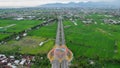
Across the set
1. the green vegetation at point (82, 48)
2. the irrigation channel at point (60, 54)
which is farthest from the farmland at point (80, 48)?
the irrigation channel at point (60, 54)

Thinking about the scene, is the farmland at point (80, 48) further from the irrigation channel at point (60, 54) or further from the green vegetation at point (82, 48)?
the irrigation channel at point (60, 54)

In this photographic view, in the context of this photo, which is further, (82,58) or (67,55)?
(82,58)

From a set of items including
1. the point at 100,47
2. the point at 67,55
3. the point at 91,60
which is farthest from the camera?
the point at 100,47

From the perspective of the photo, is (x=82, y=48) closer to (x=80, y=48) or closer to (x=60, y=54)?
(x=80, y=48)

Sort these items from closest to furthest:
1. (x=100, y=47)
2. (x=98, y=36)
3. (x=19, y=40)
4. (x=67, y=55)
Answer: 1. (x=67, y=55)
2. (x=100, y=47)
3. (x=19, y=40)
4. (x=98, y=36)

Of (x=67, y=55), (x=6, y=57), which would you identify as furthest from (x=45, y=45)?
(x=67, y=55)

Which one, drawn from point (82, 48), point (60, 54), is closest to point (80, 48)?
point (82, 48)

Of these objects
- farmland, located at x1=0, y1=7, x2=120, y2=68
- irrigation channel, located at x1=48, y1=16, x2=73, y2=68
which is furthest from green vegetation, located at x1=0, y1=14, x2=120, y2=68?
irrigation channel, located at x1=48, y1=16, x2=73, y2=68

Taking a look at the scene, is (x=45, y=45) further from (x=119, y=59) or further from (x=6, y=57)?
(x=119, y=59)

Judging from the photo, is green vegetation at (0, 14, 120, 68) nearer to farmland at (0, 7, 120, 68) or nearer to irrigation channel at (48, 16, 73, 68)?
farmland at (0, 7, 120, 68)

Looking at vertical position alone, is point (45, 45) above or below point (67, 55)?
A: below

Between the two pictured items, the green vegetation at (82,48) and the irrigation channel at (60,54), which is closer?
the irrigation channel at (60,54)
